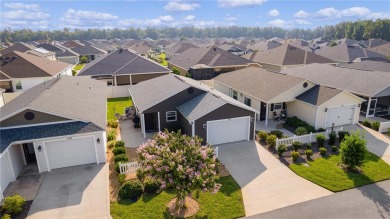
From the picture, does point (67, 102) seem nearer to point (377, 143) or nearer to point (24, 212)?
point (24, 212)

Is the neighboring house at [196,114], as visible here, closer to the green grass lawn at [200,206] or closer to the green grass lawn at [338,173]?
the green grass lawn at [338,173]

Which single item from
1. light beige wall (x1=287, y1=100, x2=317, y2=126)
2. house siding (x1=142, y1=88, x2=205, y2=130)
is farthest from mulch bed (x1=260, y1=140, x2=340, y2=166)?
house siding (x1=142, y1=88, x2=205, y2=130)

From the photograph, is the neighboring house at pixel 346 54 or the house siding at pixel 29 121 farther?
the neighboring house at pixel 346 54

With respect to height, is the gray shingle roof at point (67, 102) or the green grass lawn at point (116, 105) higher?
the gray shingle roof at point (67, 102)

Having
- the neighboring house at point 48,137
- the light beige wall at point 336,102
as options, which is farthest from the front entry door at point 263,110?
the neighboring house at point 48,137

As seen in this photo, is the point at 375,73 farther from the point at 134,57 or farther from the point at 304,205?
the point at 134,57

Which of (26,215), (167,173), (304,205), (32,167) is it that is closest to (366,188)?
(304,205)

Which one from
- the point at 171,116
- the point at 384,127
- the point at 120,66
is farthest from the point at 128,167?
the point at 120,66
